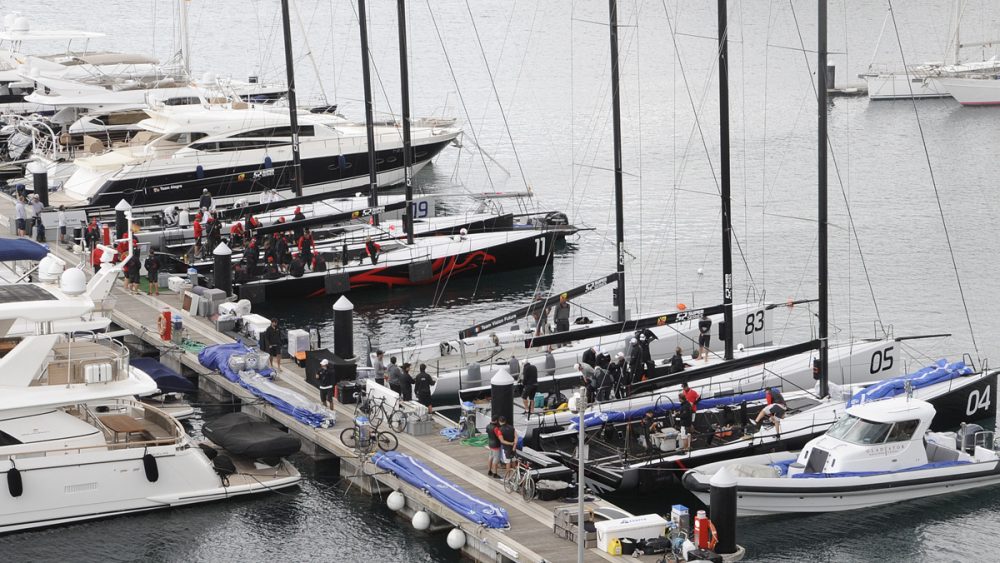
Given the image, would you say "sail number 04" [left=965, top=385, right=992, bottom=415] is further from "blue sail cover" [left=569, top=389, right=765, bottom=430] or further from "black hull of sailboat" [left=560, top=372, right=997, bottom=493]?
"blue sail cover" [left=569, top=389, right=765, bottom=430]

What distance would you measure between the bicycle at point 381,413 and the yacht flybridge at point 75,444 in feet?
8.09

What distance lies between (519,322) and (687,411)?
38.3 feet

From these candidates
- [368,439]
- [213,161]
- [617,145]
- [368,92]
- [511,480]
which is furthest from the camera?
[213,161]

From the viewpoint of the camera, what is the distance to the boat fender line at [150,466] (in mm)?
29156

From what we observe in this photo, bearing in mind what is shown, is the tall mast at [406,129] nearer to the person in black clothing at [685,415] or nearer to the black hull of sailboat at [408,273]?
the black hull of sailboat at [408,273]

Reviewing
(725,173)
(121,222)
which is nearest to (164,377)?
(725,173)

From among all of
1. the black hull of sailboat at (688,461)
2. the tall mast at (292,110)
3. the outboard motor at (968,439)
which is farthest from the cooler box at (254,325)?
the tall mast at (292,110)

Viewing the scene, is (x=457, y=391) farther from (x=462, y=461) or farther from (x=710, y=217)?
(x=710, y=217)

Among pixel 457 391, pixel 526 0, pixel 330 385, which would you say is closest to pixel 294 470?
pixel 330 385

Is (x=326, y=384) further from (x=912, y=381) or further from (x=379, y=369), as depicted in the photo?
(x=912, y=381)

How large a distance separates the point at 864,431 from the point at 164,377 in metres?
15.9

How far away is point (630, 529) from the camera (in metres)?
25.0

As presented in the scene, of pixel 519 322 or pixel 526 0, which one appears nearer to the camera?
pixel 519 322

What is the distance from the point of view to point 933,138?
78.7 meters
